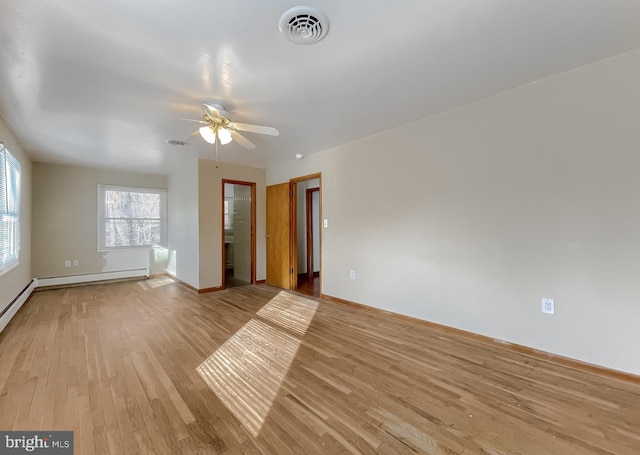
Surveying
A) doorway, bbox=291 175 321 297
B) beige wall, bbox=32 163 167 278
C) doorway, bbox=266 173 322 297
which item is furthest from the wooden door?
beige wall, bbox=32 163 167 278

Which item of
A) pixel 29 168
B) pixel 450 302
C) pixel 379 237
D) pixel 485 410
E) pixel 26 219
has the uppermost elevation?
pixel 29 168

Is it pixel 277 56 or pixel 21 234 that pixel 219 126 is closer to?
pixel 277 56

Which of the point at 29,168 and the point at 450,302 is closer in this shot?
the point at 450,302

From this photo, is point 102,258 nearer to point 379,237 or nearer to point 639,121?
point 379,237

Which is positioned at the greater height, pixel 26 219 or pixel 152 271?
pixel 26 219

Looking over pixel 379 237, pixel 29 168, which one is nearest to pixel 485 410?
pixel 379 237

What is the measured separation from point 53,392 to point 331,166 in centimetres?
373

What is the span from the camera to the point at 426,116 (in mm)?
3059

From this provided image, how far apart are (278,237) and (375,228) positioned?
2.25 meters

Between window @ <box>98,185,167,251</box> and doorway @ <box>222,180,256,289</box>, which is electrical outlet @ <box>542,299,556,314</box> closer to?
doorway @ <box>222,180,256,289</box>

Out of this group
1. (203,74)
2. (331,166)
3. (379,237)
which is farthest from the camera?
(331,166)

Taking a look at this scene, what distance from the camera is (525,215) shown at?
8.05ft

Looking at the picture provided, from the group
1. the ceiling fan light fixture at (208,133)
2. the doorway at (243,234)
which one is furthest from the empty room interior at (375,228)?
the doorway at (243,234)

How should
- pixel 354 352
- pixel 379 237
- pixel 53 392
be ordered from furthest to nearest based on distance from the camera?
pixel 379 237 → pixel 354 352 → pixel 53 392
